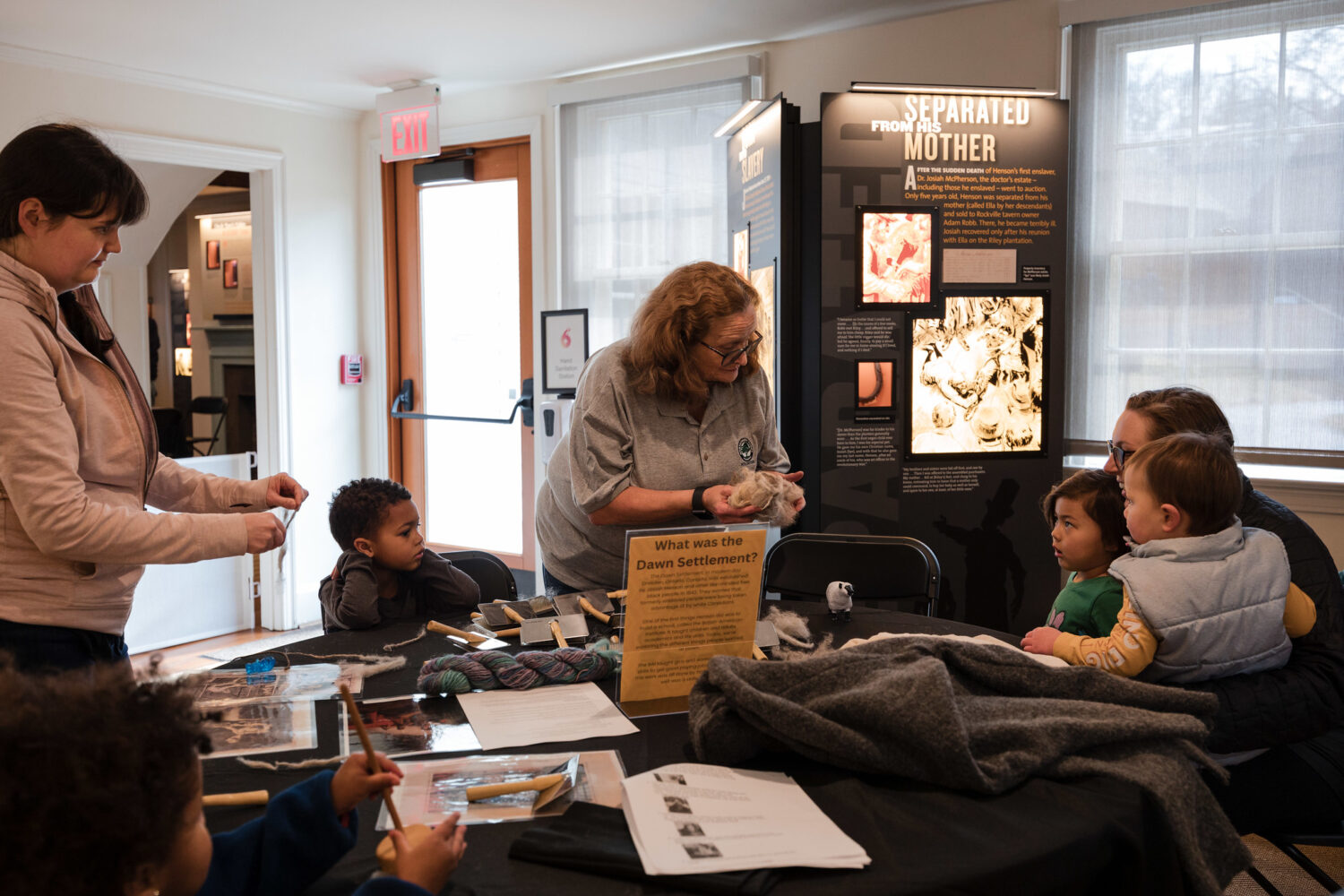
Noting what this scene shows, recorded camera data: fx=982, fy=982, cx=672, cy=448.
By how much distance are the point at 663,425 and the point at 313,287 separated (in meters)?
4.04

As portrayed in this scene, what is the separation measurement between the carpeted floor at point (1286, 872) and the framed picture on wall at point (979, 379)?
4.72ft

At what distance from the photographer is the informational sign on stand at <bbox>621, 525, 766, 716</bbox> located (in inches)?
56.6

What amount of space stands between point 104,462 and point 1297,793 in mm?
2001

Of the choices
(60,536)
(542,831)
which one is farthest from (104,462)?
(542,831)

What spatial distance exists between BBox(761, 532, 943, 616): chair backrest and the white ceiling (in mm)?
2392

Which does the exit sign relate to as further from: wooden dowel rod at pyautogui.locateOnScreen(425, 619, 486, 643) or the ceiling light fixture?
wooden dowel rod at pyautogui.locateOnScreen(425, 619, 486, 643)

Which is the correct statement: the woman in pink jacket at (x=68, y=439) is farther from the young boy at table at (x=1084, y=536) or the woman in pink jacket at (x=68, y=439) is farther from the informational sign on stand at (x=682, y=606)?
the young boy at table at (x=1084, y=536)

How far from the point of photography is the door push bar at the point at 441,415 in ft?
17.6

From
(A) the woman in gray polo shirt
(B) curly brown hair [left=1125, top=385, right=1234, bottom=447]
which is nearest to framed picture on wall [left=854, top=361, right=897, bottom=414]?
(A) the woman in gray polo shirt

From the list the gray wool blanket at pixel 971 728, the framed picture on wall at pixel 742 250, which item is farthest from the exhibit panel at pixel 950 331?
the gray wool blanket at pixel 971 728

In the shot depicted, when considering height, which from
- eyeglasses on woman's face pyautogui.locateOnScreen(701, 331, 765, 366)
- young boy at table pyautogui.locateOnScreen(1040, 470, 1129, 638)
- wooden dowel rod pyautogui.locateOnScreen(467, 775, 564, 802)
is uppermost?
eyeglasses on woman's face pyautogui.locateOnScreen(701, 331, 765, 366)

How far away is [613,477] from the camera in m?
2.07

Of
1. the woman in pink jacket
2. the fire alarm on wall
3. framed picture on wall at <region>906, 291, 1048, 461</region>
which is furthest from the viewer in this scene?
the fire alarm on wall

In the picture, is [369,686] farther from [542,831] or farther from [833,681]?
[833,681]
